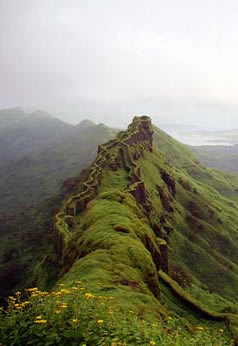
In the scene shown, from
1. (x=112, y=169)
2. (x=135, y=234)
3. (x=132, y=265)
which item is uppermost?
(x=112, y=169)

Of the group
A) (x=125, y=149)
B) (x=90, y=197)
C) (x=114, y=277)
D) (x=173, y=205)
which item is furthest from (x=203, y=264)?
(x=114, y=277)

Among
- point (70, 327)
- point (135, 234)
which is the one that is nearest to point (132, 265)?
point (135, 234)

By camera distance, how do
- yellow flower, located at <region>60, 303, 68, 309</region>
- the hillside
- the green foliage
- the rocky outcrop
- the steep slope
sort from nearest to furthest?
the green foliage, yellow flower, located at <region>60, 303, 68, 309</region>, the hillside, the steep slope, the rocky outcrop

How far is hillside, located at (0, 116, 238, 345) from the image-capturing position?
17.0 metres

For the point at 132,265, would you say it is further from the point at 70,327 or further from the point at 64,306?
the point at 64,306

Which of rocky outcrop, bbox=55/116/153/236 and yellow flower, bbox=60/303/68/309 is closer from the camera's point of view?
yellow flower, bbox=60/303/68/309

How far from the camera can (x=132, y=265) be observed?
50875mm

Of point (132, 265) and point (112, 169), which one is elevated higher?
point (112, 169)

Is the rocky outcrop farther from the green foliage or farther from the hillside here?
the green foliage

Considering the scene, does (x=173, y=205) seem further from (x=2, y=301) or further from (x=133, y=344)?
(x=133, y=344)

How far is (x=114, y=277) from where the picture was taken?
4394 cm

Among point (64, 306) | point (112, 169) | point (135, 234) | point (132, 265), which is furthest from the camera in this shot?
point (112, 169)

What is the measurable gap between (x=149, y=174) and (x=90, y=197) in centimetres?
6759

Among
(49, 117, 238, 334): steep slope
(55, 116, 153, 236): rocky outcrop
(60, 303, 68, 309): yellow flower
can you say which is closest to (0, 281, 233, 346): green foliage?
(60, 303, 68, 309): yellow flower
